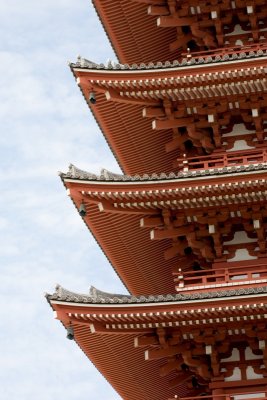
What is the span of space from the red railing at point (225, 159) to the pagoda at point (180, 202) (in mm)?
37

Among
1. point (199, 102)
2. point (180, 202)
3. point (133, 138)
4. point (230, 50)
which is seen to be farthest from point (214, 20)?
point (180, 202)

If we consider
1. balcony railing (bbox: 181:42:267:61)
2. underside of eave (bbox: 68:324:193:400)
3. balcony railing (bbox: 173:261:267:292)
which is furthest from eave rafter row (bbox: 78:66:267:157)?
underside of eave (bbox: 68:324:193:400)

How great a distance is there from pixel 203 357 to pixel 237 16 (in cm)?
927

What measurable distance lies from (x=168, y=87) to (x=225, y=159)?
224 cm

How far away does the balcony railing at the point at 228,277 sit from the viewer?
27000 millimetres

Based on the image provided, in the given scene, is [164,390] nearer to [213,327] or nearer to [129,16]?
[213,327]

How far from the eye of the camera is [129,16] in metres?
31.7

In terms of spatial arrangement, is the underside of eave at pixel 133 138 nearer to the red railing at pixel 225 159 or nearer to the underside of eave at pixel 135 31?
the red railing at pixel 225 159

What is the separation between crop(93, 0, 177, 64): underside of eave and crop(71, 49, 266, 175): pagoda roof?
7.43ft

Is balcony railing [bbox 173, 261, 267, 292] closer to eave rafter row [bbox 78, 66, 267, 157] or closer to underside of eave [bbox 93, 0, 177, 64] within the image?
eave rafter row [bbox 78, 66, 267, 157]

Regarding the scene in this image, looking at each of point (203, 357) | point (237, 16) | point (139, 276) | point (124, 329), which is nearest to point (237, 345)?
point (203, 357)

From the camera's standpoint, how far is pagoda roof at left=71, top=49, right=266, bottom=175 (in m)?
28.3

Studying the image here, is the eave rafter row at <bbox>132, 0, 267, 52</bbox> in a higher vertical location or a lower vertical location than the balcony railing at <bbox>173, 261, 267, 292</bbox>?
higher

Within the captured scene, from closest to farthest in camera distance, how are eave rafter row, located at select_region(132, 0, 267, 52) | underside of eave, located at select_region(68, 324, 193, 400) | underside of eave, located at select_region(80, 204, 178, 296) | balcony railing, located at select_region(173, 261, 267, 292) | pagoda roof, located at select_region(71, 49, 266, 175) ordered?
balcony railing, located at select_region(173, 261, 267, 292), underside of eave, located at select_region(68, 324, 193, 400), pagoda roof, located at select_region(71, 49, 266, 175), underside of eave, located at select_region(80, 204, 178, 296), eave rafter row, located at select_region(132, 0, 267, 52)
